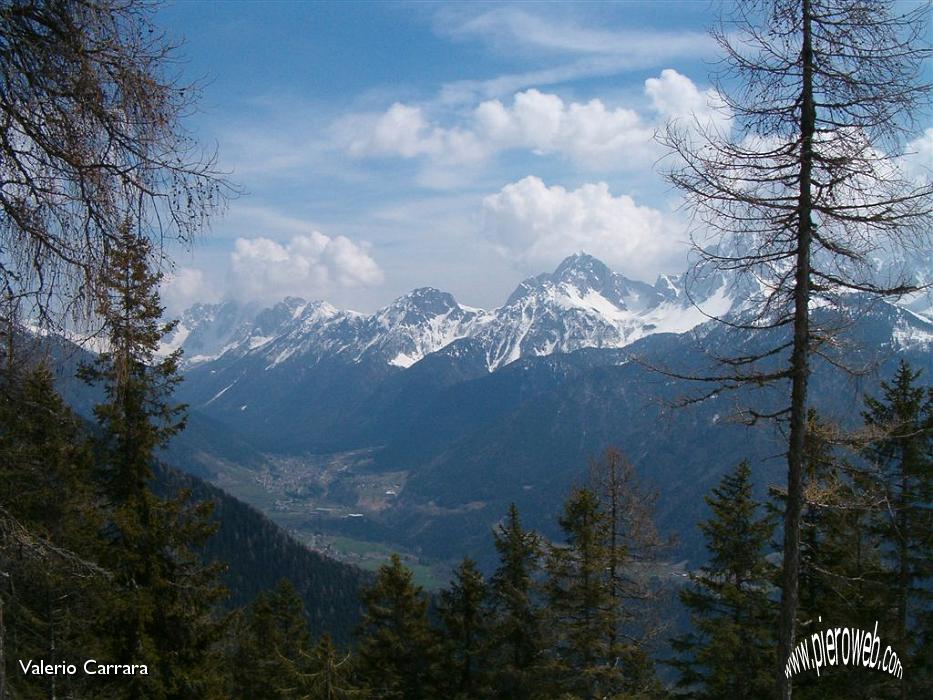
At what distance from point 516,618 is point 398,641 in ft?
14.0

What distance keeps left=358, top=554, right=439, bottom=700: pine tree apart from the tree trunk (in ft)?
44.4

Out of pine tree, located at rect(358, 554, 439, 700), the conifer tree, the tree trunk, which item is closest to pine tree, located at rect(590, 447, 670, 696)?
pine tree, located at rect(358, 554, 439, 700)

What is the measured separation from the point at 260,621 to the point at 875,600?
24719mm

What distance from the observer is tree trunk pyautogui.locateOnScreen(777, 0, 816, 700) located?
9.02 m

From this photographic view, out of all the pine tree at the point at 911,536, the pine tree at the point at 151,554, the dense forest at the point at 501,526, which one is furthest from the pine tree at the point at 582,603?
the pine tree at the point at 151,554

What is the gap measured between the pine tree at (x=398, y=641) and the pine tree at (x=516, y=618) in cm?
227

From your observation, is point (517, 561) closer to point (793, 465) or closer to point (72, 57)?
point (793, 465)

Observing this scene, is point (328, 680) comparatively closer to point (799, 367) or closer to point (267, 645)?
point (799, 367)

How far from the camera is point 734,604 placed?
719 inches

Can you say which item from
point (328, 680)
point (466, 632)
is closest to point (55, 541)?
point (328, 680)

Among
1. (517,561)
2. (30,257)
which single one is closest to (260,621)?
(517,561)

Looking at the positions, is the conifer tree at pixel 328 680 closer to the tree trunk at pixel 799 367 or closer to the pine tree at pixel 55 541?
the pine tree at pixel 55 541

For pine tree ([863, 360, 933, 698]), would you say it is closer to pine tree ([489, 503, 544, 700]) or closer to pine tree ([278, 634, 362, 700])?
pine tree ([489, 503, 544, 700])

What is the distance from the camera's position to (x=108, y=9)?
468 cm
